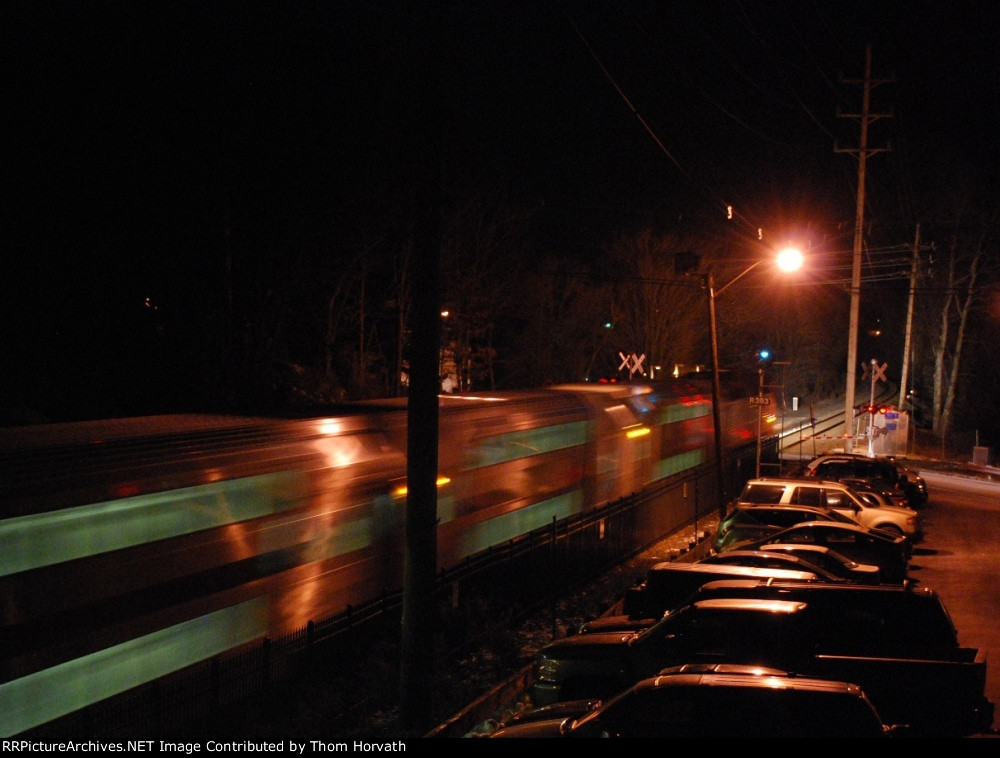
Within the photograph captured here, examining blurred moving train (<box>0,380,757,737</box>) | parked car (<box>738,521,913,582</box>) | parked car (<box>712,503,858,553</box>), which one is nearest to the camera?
blurred moving train (<box>0,380,757,737</box>)

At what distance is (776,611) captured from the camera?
8.25 m

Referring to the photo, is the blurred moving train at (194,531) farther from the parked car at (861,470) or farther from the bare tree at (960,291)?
the bare tree at (960,291)

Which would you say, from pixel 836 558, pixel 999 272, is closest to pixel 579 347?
pixel 999 272

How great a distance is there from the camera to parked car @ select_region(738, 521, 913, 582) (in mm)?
15211

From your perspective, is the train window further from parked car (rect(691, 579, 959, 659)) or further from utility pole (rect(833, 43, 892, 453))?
utility pole (rect(833, 43, 892, 453))

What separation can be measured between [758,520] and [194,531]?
1112cm

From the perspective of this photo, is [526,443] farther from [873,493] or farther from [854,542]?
[873,493]

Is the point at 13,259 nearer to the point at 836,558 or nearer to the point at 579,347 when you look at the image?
the point at 836,558

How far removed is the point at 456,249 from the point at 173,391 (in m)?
16.5

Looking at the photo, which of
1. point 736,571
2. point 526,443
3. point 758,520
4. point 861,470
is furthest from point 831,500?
point 736,571

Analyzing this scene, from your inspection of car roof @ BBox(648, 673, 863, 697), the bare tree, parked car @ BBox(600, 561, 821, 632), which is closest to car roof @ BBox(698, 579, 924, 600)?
parked car @ BBox(600, 561, 821, 632)

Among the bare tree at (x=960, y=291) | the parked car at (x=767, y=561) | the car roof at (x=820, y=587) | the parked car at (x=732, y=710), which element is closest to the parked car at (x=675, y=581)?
the car roof at (x=820, y=587)

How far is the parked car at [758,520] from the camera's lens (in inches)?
649

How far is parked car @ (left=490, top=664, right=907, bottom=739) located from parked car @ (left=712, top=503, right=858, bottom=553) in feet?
34.8
